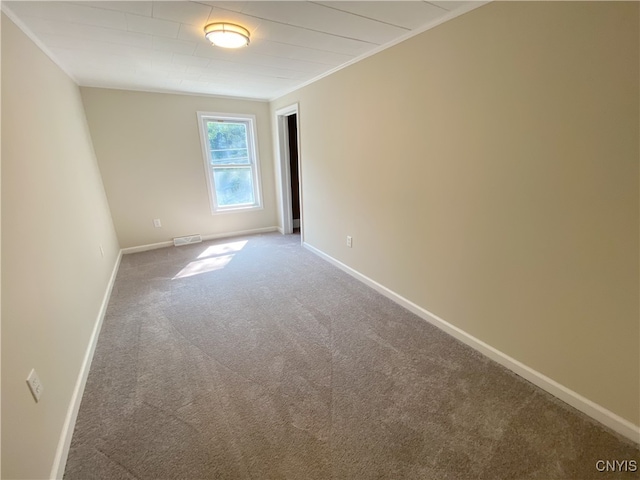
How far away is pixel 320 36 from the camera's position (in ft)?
6.48

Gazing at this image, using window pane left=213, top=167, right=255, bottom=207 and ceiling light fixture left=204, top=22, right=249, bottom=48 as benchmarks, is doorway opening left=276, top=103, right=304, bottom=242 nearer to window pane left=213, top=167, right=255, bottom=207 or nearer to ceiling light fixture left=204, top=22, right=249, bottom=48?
window pane left=213, top=167, right=255, bottom=207

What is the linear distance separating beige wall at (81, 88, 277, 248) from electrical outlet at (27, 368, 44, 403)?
10.3ft

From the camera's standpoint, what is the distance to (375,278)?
2.85 metres

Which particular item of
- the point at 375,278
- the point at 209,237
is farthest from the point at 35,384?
the point at 209,237

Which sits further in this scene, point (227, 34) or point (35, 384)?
point (227, 34)

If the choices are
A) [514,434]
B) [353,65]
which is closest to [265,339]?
[514,434]

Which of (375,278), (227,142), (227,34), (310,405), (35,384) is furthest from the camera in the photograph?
(227,142)

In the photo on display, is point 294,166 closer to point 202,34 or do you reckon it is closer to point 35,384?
point 202,34

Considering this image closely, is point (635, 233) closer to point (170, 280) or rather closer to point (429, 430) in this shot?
point (429, 430)

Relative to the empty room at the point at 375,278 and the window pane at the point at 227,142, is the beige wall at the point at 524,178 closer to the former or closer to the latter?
the empty room at the point at 375,278

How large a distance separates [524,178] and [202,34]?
2253 mm

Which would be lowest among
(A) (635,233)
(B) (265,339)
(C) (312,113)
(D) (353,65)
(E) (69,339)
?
(B) (265,339)

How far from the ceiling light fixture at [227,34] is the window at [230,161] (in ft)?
7.96

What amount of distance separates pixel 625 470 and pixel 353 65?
10.3 feet
